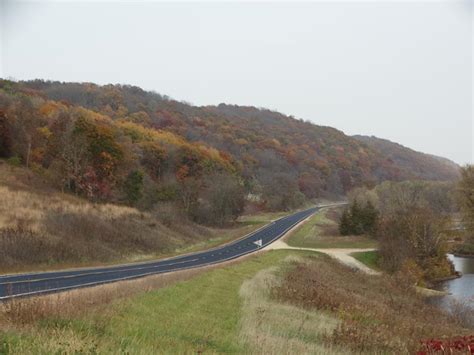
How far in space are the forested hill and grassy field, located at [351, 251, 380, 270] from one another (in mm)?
29167

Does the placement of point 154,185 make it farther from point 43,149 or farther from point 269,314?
point 269,314

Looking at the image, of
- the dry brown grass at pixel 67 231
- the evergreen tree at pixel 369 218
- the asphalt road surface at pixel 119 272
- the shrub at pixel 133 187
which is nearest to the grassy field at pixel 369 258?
the asphalt road surface at pixel 119 272

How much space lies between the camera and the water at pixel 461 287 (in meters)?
37.6

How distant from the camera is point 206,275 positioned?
2250 centimetres

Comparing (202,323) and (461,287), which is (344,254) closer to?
(461,287)

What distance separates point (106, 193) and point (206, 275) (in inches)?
1755

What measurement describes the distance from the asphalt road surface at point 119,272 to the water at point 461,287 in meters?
18.0

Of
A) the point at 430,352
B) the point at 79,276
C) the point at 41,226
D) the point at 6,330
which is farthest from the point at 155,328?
the point at 41,226

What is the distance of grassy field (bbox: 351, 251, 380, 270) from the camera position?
53.9 meters

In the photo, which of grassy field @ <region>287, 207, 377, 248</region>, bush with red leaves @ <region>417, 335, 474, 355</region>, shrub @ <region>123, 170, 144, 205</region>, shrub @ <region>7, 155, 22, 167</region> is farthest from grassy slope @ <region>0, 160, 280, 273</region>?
bush with red leaves @ <region>417, 335, 474, 355</region>

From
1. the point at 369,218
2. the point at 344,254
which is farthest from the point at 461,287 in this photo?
the point at 369,218

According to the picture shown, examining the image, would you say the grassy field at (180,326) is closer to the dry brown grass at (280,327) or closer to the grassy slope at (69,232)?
the dry brown grass at (280,327)

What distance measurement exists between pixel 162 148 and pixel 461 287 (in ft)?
210

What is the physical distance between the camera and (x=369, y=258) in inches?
2196
